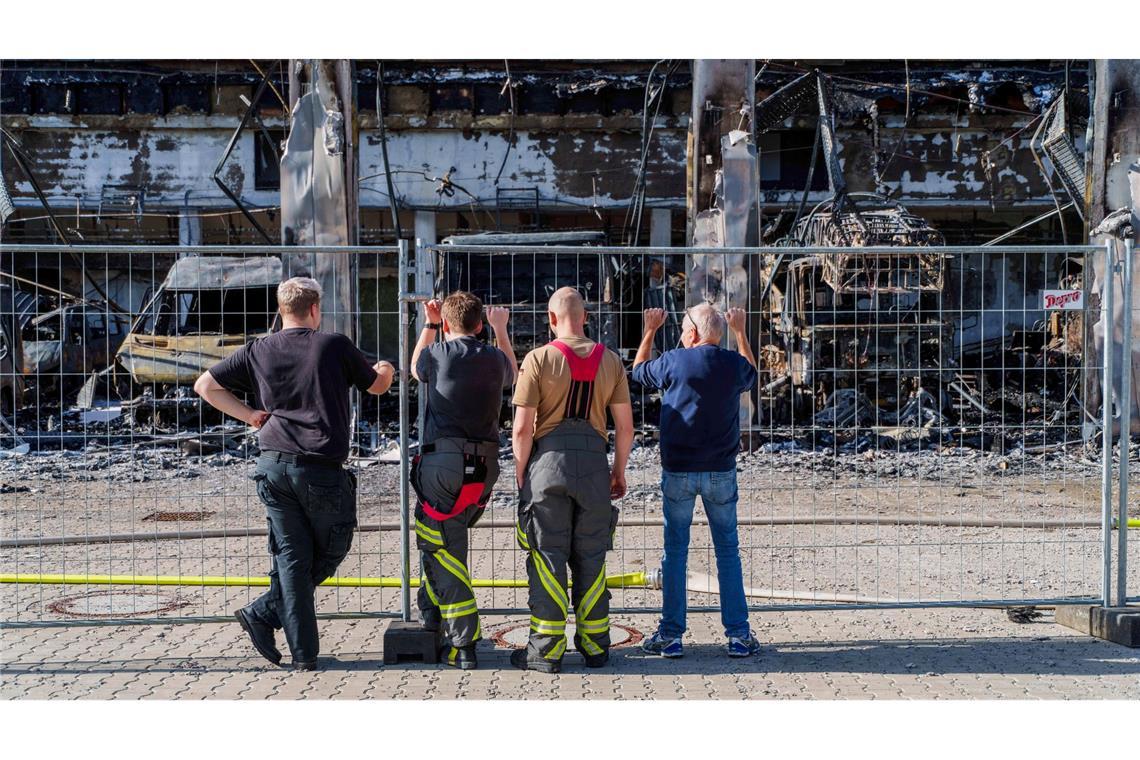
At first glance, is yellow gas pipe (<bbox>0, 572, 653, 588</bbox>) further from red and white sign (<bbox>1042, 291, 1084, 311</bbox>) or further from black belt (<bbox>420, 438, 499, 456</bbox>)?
red and white sign (<bbox>1042, 291, 1084, 311</bbox>)

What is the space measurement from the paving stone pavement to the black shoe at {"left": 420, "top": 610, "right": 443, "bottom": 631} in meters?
A: 0.20

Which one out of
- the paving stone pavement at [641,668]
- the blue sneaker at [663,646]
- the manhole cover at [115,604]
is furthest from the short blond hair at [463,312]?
the manhole cover at [115,604]

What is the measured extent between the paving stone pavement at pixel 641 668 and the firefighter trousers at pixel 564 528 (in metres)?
0.25

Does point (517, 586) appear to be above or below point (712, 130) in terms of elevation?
below

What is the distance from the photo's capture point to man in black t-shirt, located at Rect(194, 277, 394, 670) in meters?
5.55

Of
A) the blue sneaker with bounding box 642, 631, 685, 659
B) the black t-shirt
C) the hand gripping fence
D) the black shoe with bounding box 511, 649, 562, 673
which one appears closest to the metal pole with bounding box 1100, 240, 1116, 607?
the hand gripping fence

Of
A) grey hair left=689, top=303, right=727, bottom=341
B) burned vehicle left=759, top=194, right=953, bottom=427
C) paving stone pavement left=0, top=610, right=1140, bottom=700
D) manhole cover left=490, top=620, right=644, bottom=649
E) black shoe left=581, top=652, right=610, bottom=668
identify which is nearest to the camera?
paving stone pavement left=0, top=610, right=1140, bottom=700

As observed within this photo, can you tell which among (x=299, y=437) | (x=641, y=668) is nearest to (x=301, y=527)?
(x=299, y=437)

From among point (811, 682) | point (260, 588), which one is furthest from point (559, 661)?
point (260, 588)

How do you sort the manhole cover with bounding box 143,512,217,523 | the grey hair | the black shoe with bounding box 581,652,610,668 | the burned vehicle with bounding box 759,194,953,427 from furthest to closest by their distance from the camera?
the burned vehicle with bounding box 759,194,953,427
the manhole cover with bounding box 143,512,217,523
the grey hair
the black shoe with bounding box 581,652,610,668

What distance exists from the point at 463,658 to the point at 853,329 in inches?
412

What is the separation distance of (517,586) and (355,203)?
8363mm

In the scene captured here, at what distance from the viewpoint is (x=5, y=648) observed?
6.21 m

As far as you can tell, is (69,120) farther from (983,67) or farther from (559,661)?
(559,661)
